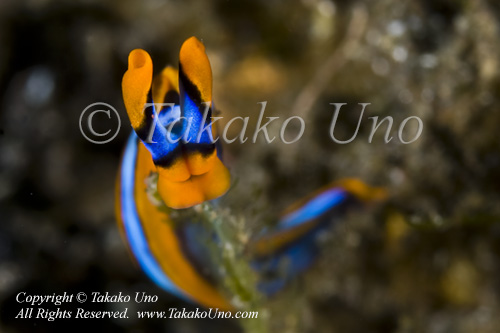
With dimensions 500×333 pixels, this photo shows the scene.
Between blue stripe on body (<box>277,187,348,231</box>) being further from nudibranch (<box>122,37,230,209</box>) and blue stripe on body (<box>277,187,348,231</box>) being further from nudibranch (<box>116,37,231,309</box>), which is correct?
nudibranch (<box>122,37,230,209</box>)

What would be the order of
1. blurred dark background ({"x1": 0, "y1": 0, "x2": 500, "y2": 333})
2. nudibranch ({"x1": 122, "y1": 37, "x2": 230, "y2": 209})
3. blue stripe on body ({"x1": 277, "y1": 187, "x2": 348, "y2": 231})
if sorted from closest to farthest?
nudibranch ({"x1": 122, "y1": 37, "x2": 230, "y2": 209}) < blurred dark background ({"x1": 0, "y1": 0, "x2": 500, "y2": 333}) < blue stripe on body ({"x1": 277, "y1": 187, "x2": 348, "y2": 231})

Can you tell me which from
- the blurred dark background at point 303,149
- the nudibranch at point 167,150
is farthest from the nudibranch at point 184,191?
the blurred dark background at point 303,149

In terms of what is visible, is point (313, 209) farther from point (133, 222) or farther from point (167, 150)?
point (167, 150)

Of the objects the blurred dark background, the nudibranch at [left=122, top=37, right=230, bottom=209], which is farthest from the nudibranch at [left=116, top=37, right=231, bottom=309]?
the blurred dark background

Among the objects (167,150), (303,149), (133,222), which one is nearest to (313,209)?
(303,149)

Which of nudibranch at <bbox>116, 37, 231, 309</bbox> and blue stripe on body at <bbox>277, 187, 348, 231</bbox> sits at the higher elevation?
nudibranch at <bbox>116, 37, 231, 309</bbox>

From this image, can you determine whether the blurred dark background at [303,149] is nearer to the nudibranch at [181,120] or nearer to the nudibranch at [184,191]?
the nudibranch at [184,191]

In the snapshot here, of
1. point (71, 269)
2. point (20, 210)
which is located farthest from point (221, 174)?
point (20, 210)
